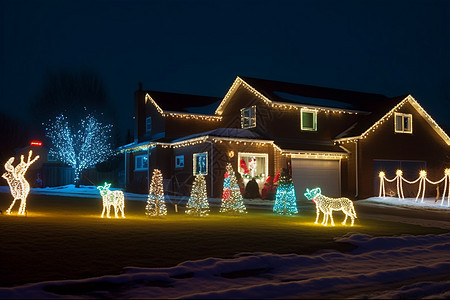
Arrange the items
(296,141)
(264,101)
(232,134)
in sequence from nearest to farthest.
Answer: (232,134) < (264,101) < (296,141)

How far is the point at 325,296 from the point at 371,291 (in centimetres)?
81

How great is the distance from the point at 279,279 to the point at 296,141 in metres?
23.9

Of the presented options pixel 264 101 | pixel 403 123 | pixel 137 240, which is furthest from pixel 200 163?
pixel 137 240

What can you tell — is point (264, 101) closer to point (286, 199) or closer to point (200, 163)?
point (200, 163)

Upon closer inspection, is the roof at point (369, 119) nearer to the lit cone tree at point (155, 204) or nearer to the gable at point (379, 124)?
the gable at point (379, 124)

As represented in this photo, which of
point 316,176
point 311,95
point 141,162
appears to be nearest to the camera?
point 316,176

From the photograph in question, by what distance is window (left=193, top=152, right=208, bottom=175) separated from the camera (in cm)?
2839

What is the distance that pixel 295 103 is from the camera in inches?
1191

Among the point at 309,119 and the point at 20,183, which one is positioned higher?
the point at 309,119

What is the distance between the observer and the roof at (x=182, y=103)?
35094 millimetres

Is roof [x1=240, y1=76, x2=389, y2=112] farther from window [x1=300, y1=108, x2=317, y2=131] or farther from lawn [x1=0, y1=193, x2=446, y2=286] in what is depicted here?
lawn [x1=0, y1=193, x2=446, y2=286]

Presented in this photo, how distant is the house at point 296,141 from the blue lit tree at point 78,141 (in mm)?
11965

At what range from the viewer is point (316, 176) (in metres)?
29.5

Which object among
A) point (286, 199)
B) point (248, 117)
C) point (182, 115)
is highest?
point (182, 115)
